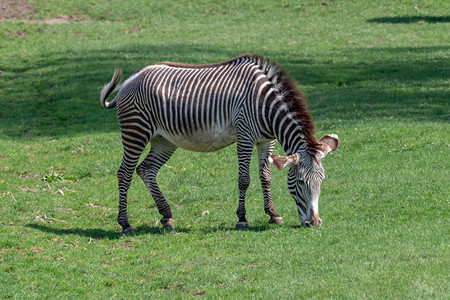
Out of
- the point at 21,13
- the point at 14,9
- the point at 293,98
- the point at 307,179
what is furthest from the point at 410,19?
the point at 307,179

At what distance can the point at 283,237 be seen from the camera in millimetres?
11922

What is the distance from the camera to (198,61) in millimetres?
29172

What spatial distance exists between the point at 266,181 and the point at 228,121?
1.33 meters

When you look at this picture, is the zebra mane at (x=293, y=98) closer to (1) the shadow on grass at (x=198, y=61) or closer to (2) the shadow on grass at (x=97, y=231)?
(2) the shadow on grass at (x=97, y=231)

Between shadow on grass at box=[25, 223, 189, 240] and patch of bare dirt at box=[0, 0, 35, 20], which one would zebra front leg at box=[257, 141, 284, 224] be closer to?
shadow on grass at box=[25, 223, 189, 240]

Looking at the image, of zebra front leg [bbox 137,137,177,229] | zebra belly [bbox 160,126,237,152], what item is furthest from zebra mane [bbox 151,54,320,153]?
zebra front leg [bbox 137,137,177,229]

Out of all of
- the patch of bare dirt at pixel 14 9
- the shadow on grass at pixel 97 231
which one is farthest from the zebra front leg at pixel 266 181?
the patch of bare dirt at pixel 14 9

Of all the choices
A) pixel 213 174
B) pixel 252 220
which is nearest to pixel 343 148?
pixel 213 174

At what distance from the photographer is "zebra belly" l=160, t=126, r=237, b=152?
13.3m

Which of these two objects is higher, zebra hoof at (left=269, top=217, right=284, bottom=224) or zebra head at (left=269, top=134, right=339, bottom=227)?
zebra head at (left=269, top=134, right=339, bottom=227)

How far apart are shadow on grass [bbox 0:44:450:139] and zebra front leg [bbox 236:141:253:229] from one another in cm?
888

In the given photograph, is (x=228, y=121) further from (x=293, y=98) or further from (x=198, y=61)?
(x=198, y=61)

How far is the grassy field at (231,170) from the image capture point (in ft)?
33.3

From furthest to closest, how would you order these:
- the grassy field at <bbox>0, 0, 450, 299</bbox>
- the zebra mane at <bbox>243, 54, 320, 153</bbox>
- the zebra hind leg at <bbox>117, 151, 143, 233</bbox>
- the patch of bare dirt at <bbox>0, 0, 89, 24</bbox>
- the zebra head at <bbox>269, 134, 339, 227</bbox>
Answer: the patch of bare dirt at <bbox>0, 0, 89, 24</bbox>, the zebra hind leg at <bbox>117, 151, 143, 233</bbox>, the zebra mane at <bbox>243, 54, 320, 153</bbox>, the zebra head at <bbox>269, 134, 339, 227</bbox>, the grassy field at <bbox>0, 0, 450, 299</bbox>
